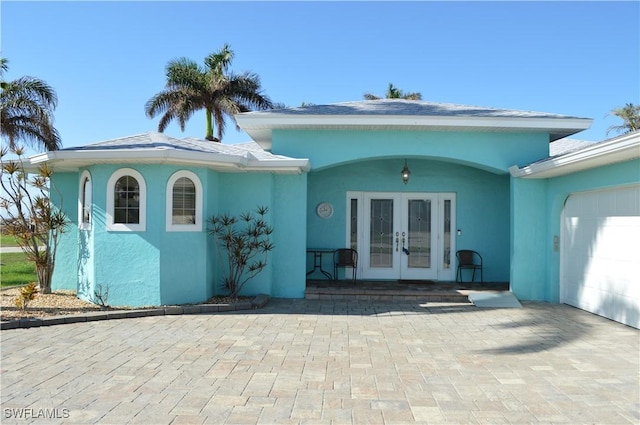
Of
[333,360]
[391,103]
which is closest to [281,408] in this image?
[333,360]

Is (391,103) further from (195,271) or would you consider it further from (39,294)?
(39,294)

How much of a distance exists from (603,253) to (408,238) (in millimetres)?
5053

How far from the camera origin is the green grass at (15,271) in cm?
1312

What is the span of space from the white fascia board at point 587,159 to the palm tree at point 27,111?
15974mm

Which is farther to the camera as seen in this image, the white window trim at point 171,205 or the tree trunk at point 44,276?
the tree trunk at point 44,276

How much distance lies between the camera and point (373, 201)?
43.5ft

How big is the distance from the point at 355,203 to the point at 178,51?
16.1 metres

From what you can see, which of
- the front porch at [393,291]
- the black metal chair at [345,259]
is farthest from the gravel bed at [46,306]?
the black metal chair at [345,259]

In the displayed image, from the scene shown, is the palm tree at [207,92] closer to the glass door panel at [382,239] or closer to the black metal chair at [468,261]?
the glass door panel at [382,239]

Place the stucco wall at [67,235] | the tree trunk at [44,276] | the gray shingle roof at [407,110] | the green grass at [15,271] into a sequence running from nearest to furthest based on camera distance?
1. the tree trunk at [44,276]
2. the gray shingle roof at [407,110]
3. the stucco wall at [67,235]
4. the green grass at [15,271]

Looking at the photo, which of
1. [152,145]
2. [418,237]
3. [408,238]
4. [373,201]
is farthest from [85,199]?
[418,237]

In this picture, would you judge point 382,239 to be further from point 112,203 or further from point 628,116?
point 628,116

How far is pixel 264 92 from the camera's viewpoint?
2509cm

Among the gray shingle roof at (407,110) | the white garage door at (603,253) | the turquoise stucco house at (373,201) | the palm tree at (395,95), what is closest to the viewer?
the white garage door at (603,253)
